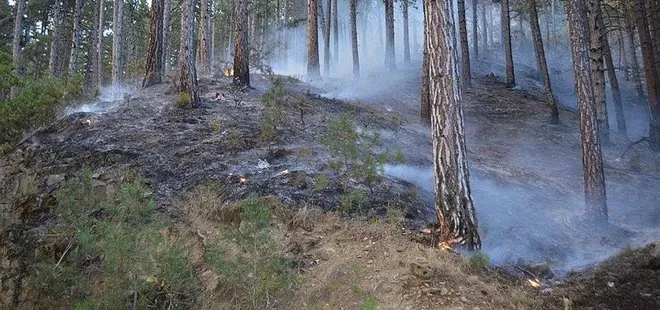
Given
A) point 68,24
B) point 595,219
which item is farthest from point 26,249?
point 68,24

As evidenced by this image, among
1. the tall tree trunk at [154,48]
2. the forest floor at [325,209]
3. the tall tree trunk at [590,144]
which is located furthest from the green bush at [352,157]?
the tall tree trunk at [154,48]

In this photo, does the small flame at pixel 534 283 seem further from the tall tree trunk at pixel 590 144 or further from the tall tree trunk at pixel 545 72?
the tall tree trunk at pixel 545 72

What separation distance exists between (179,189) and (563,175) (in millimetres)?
8833

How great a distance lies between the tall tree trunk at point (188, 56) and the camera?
9.78 m

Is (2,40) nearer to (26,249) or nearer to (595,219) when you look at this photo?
(26,249)

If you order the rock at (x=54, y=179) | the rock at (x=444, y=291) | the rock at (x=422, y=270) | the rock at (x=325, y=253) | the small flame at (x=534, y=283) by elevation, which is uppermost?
the rock at (x=54, y=179)

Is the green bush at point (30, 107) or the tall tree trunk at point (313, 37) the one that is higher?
the tall tree trunk at point (313, 37)

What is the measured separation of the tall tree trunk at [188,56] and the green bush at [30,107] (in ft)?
7.52

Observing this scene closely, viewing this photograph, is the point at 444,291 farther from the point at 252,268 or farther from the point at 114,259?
the point at 114,259

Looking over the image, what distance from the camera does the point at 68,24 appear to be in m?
23.5

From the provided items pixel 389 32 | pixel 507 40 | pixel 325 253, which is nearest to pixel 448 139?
pixel 325 253

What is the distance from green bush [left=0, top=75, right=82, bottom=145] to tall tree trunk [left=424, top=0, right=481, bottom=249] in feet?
22.6

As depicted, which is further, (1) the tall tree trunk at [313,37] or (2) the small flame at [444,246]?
(1) the tall tree trunk at [313,37]

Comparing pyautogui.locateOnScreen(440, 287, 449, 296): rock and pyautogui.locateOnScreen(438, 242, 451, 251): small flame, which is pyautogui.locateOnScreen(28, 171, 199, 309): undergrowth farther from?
pyautogui.locateOnScreen(438, 242, 451, 251): small flame
